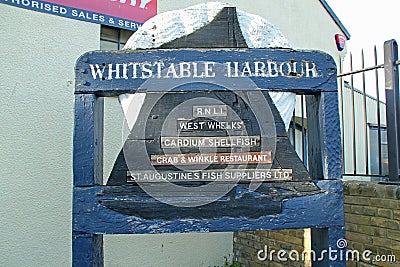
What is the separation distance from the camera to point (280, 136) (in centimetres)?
223

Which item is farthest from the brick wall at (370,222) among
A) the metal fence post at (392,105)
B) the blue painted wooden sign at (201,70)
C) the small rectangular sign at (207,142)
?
the small rectangular sign at (207,142)

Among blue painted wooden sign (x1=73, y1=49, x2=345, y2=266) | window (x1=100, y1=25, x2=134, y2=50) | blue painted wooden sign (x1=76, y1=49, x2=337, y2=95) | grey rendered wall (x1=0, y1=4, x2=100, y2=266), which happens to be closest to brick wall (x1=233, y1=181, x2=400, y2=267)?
blue painted wooden sign (x1=73, y1=49, x2=345, y2=266)

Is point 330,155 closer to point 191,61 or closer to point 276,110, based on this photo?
point 276,110

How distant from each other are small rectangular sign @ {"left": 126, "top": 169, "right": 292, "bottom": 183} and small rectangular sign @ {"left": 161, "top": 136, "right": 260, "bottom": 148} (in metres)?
0.13

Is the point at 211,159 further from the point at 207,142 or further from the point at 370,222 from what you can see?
the point at 370,222

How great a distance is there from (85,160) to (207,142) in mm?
606

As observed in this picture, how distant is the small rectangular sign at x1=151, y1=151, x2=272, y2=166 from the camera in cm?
215

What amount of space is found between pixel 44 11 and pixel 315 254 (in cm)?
346

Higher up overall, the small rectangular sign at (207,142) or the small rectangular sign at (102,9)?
the small rectangular sign at (102,9)

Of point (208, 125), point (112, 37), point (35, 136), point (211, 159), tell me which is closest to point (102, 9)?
point (112, 37)

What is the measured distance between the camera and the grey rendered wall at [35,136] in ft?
13.3

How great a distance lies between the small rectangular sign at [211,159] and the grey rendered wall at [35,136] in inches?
96.6

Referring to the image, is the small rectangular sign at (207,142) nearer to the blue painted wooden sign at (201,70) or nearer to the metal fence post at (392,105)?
the blue painted wooden sign at (201,70)

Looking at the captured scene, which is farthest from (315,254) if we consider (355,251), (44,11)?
(44,11)
